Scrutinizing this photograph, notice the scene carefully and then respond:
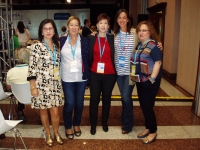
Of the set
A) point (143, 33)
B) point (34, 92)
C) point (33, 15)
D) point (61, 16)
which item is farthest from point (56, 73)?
point (33, 15)

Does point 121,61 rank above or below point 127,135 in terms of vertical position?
above

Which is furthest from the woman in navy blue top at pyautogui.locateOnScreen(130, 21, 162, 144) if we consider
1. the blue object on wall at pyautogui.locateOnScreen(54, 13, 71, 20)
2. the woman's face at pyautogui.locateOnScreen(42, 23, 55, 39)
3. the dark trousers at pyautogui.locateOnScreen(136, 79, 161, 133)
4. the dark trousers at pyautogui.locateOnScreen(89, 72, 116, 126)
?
the blue object on wall at pyautogui.locateOnScreen(54, 13, 71, 20)

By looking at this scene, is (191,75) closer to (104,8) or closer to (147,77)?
(147,77)

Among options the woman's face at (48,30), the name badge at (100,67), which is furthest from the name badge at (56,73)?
the name badge at (100,67)

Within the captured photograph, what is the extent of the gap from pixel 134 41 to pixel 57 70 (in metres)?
1.04

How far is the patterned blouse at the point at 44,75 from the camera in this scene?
2662mm

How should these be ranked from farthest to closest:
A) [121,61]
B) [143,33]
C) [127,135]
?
[127,135] → [121,61] → [143,33]

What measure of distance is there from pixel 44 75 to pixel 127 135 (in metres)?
1.45

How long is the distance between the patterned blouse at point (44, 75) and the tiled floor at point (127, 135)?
2.05 feet

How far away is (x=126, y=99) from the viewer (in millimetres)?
3150

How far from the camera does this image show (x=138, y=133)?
131 inches

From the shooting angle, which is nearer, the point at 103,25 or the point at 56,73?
the point at 56,73

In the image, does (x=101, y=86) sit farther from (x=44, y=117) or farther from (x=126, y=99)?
(x=44, y=117)

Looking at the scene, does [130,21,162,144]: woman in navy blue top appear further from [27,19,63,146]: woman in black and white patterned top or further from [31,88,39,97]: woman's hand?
[31,88,39,97]: woman's hand
